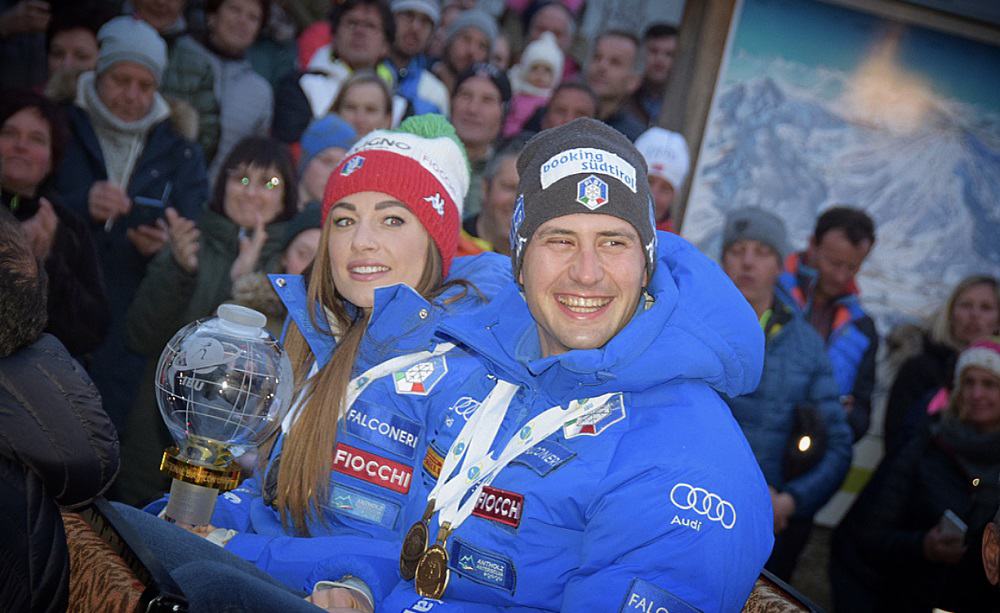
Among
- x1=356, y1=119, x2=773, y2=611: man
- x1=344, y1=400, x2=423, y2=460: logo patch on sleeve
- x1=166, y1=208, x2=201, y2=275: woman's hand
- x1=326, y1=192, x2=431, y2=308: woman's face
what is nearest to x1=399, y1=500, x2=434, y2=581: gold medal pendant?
x1=356, y1=119, x2=773, y2=611: man

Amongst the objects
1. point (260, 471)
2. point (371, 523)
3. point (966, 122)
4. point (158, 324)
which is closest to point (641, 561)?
point (371, 523)

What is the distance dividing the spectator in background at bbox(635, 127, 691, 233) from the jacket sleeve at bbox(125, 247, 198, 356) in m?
2.41

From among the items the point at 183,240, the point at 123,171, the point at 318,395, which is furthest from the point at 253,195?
the point at 318,395

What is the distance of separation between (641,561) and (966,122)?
5.12 meters

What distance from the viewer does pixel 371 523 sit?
2.77 m

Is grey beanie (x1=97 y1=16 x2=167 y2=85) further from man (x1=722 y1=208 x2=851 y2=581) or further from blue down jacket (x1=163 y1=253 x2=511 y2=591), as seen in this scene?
man (x1=722 y1=208 x2=851 y2=581)

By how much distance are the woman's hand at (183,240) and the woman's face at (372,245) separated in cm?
190

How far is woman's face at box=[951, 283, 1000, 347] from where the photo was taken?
19.4 ft

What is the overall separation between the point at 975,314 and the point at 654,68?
232cm

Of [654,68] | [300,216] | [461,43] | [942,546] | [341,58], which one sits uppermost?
[654,68]

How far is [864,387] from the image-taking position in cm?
572

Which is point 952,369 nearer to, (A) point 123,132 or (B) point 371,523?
(B) point 371,523

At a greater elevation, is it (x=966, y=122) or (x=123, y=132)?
(x=966, y=122)

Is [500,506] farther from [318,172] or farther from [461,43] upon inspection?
[461,43]
